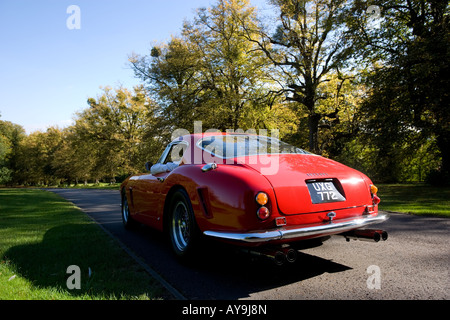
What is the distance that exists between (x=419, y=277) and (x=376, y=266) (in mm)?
475

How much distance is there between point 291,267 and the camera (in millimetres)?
3553

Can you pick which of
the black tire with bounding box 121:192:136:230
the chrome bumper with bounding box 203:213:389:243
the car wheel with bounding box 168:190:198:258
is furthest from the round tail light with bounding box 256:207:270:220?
the black tire with bounding box 121:192:136:230

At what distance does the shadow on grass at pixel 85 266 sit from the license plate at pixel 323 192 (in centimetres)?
178

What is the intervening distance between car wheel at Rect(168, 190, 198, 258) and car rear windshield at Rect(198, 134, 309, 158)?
2.25ft

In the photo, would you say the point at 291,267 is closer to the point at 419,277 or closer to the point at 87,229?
the point at 419,277

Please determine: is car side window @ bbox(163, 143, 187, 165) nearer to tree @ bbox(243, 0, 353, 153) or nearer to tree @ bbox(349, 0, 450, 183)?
tree @ bbox(349, 0, 450, 183)

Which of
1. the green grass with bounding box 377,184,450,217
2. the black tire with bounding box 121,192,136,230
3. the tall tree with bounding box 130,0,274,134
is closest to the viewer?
the black tire with bounding box 121,192,136,230

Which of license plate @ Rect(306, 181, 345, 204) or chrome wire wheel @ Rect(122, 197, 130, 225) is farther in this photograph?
chrome wire wheel @ Rect(122, 197, 130, 225)

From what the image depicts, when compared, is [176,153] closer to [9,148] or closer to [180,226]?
[180,226]

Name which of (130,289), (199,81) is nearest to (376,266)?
(130,289)

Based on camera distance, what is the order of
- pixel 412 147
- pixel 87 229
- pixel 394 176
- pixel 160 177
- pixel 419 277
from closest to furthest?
pixel 419 277 → pixel 160 177 → pixel 87 229 → pixel 412 147 → pixel 394 176

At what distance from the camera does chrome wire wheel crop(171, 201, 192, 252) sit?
3828mm

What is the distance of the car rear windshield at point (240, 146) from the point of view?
3742 mm
